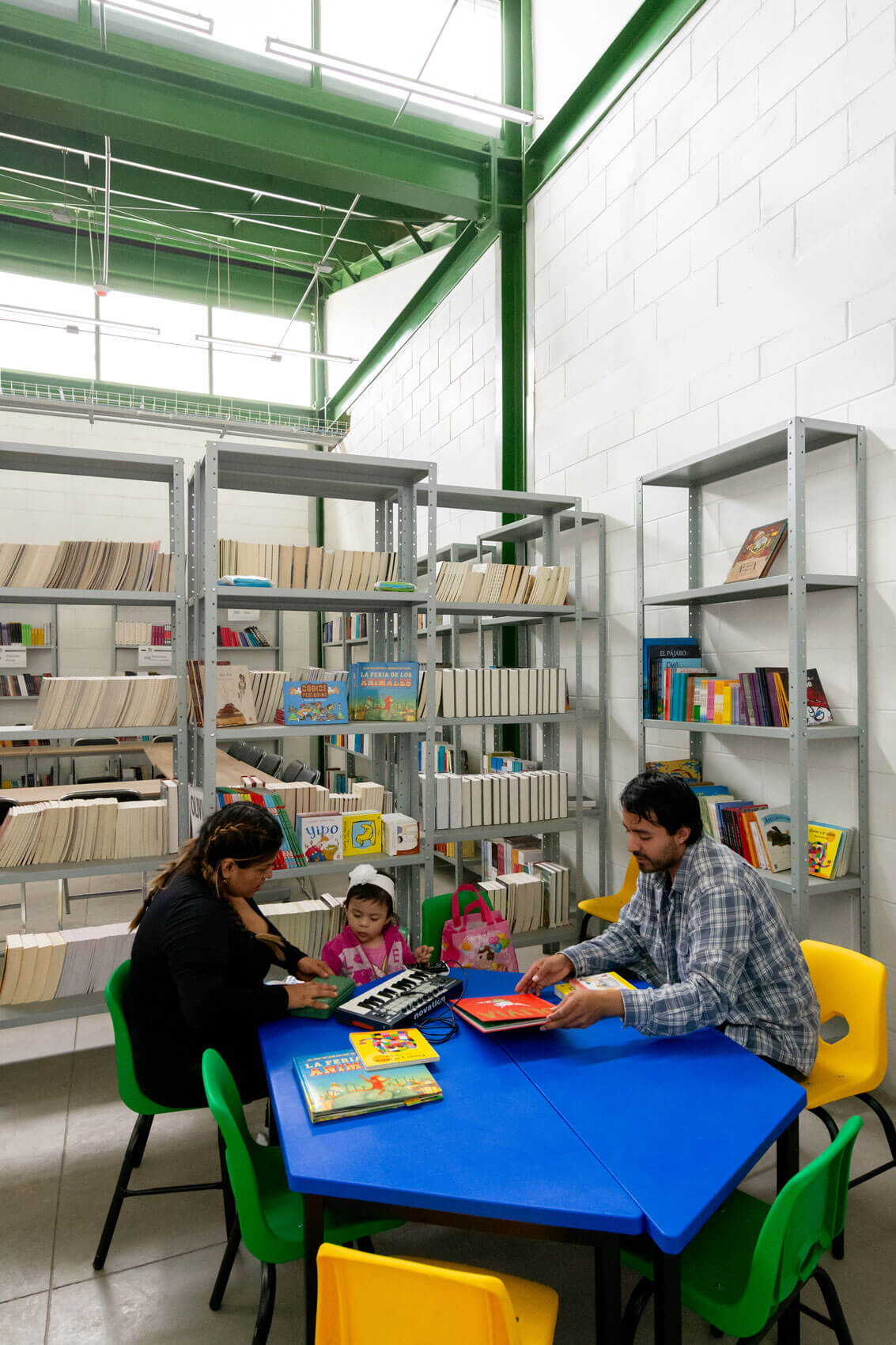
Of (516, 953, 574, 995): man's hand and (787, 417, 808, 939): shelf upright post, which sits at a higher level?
(787, 417, 808, 939): shelf upright post

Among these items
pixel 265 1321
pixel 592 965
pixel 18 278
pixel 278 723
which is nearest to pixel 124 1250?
pixel 265 1321

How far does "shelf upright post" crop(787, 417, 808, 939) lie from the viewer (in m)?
2.82

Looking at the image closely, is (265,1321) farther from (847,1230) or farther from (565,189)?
(565,189)

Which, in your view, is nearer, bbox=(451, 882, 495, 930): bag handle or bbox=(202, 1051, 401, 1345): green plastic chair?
bbox=(202, 1051, 401, 1345): green plastic chair

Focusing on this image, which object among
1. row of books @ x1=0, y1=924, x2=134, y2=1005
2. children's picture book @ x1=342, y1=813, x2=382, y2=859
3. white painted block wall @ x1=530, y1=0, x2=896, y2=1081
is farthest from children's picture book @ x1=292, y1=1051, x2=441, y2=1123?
white painted block wall @ x1=530, y1=0, x2=896, y2=1081

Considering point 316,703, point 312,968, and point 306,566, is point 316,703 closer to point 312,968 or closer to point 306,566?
point 306,566

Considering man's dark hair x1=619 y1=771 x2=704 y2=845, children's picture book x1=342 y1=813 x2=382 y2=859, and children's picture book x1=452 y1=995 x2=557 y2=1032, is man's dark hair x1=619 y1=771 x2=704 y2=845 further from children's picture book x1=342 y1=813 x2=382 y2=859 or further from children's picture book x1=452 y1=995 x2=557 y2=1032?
children's picture book x1=342 y1=813 x2=382 y2=859

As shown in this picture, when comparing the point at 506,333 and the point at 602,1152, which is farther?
the point at 506,333

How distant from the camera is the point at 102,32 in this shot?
14.5 feet

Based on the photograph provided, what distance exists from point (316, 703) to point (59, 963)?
1.35 metres

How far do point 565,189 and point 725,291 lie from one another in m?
1.85

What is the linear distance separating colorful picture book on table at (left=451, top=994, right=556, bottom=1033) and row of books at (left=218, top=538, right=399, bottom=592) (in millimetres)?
Answer: 1926

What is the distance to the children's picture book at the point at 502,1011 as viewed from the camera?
1.85 m

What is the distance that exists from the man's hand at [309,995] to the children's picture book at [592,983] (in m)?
0.61
